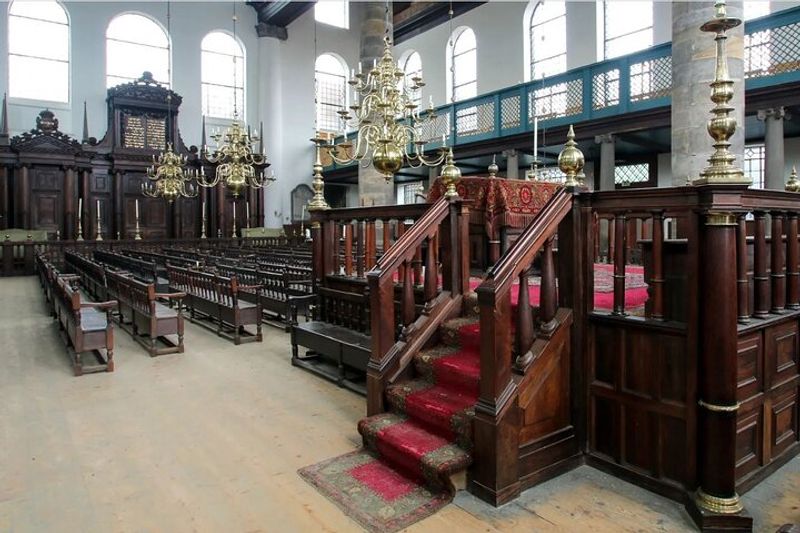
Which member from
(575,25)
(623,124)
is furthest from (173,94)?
(623,124)

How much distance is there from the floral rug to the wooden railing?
0.48 meters

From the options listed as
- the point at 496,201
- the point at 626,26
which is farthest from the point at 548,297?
the point at 626,26

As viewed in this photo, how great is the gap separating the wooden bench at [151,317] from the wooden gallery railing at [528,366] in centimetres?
407

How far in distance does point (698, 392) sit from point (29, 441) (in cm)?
369

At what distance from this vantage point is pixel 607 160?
1076 cm

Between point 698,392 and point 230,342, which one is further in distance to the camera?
point 230,342

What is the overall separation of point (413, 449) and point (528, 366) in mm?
716

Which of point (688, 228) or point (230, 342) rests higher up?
point (688, 228)

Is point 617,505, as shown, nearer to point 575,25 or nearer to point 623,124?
point 623,124

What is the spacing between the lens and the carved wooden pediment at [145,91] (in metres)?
16.6

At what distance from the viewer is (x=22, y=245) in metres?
13.7

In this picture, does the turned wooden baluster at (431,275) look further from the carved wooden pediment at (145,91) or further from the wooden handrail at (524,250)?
the carved wooden pediment at (145,91)

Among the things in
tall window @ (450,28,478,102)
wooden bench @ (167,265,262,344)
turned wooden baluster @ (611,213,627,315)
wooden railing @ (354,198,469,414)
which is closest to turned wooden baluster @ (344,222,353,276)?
wooden railing @ (354,198,469,414)

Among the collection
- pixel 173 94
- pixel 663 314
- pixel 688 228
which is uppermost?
pixel 173 94
